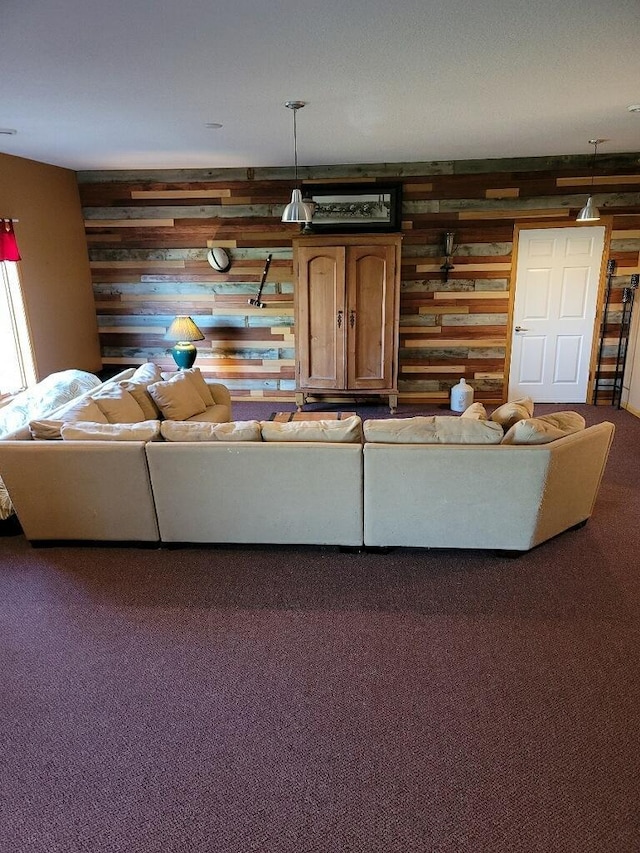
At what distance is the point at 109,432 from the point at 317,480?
1.22 m

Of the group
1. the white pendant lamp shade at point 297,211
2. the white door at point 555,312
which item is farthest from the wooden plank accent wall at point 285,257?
the white pendant lamp shade at point 297,211

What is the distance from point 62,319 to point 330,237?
2866 mm

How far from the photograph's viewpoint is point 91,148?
15.6 feet

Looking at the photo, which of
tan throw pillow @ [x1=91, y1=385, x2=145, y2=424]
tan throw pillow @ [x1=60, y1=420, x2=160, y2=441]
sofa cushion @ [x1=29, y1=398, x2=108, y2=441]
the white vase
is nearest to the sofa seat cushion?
tan throw pillow @ [x1=91, y1=385, x2=145, y2=424]

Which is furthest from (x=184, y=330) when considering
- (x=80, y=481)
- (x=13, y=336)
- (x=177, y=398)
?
(x=80, y=481)

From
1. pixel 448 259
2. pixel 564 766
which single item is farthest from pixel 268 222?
pixel 564 766

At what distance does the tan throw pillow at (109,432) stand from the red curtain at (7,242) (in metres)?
2.35

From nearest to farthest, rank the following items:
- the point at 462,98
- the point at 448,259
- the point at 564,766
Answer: the point at 564,766, the point at 462,98, the point at 448,259

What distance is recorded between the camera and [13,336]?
5.12 m

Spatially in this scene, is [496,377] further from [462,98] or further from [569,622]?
[569,622]

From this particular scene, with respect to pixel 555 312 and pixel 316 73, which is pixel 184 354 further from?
pixel 555 312

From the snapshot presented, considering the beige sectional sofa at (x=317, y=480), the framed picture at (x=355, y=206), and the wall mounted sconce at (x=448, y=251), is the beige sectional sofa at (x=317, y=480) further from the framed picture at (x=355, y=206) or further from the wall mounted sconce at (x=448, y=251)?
the framed picture at (x=355, y=206)

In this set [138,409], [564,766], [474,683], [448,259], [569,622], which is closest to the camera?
[564,766]

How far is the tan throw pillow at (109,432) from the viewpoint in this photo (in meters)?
3.16
